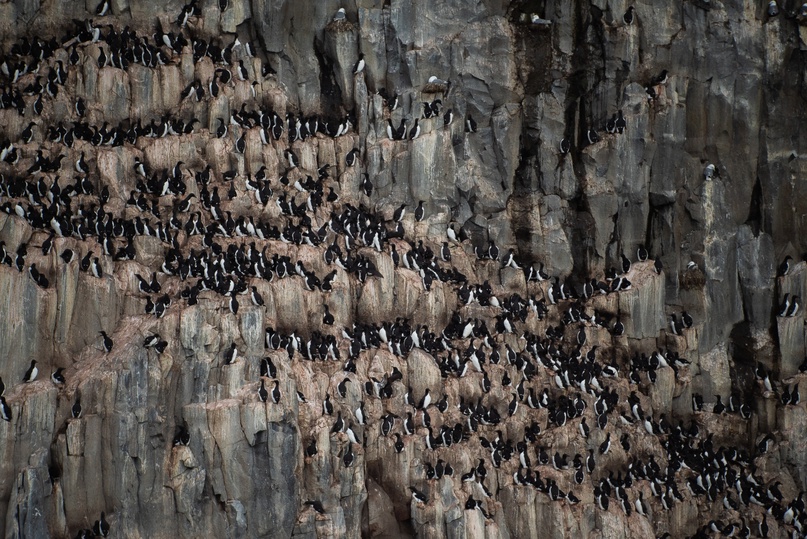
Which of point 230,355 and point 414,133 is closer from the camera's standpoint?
point 230,355

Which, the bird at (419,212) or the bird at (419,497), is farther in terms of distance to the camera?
the bird at (419,212)

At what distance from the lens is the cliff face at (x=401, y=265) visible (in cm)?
2614

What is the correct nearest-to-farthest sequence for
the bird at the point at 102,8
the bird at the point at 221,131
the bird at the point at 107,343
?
the bird at the point at 107,343 < the bird at the point at 221,131 < the bird at the point at 102,8

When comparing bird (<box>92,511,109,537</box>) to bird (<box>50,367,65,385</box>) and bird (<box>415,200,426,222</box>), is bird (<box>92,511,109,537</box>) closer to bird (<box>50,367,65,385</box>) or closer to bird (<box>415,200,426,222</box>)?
bird (<box>50,367,65,385</box>)

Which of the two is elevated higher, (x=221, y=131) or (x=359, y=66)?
(x=359, y=66)

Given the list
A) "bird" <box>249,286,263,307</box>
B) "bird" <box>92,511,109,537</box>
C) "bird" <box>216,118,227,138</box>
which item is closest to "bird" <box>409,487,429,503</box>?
"bird" <box>249,286,263,307</box>

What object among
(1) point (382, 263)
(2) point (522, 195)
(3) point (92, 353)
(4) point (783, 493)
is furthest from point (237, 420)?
(4) point (783, 493)

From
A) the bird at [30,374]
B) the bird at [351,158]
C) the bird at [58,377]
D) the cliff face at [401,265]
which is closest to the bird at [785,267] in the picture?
the cliff face at [401,265]

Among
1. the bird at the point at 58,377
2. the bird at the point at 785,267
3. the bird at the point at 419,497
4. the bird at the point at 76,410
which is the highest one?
the bird at the point at 785,267

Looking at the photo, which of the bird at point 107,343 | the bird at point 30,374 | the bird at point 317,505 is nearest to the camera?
the bird at point 30,374

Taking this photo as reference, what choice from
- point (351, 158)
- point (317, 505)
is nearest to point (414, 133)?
point (351, 158)

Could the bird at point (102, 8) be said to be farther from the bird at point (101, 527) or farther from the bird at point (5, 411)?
the bird at point (101, 527)

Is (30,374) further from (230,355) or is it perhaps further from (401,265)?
(401,265)

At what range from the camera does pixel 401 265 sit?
31219 mm
